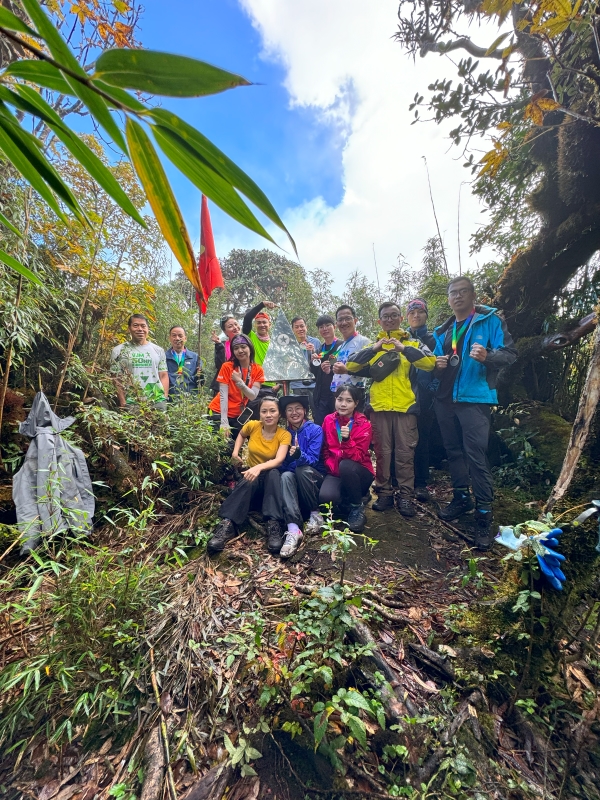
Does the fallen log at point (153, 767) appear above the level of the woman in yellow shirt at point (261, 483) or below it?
below

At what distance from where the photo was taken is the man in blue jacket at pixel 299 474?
3.22m

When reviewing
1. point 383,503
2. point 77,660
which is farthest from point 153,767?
point 383,503

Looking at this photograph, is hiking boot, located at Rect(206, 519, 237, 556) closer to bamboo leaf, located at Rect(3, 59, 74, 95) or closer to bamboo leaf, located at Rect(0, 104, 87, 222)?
bamboo leaf, located at Rect(0, 104, 87, 222)

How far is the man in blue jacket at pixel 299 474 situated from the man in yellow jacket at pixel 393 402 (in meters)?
0.71

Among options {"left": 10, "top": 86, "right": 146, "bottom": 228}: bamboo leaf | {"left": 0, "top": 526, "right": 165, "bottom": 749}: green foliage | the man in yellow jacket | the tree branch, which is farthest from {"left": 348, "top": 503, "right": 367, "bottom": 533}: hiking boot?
the tree branch

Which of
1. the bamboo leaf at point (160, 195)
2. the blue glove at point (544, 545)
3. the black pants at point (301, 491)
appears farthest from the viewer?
the black pants at point (301, 491)

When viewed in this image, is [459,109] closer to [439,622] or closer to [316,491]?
[316,491]

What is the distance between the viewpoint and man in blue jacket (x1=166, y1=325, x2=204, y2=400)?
4883 millimetres

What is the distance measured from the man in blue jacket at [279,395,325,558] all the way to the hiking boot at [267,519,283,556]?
2.8 inches

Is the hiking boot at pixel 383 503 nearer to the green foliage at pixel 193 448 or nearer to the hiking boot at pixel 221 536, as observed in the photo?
the hiking boot at pixel 221 536

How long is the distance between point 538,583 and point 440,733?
0.83 meters

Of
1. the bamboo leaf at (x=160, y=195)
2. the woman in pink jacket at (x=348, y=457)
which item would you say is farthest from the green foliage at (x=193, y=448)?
the bamboo leaf at (x=160, y=195)

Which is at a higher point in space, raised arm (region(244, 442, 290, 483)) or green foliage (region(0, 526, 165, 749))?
raised arm (region(244, 442, 290, 483))

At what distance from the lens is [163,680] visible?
184 cm
